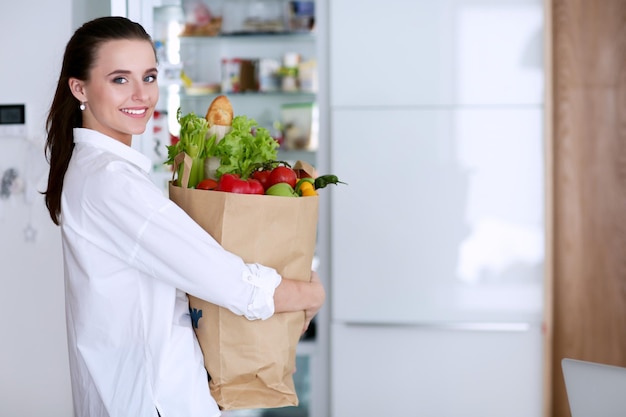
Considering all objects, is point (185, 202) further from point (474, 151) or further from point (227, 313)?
point (474, 151)

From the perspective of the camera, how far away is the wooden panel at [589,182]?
2.68 meters

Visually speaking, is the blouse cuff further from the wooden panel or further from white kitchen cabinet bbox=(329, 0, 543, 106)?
the wooden panel

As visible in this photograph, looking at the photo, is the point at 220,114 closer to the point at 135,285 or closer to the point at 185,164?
the point at 185,164

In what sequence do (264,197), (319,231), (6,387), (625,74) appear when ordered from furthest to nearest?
(319,231)
(625,74)
(6,387)
(264,197)

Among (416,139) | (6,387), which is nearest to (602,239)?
(416,139)

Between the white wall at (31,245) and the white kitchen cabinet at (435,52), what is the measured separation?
1.03 metres

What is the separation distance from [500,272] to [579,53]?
0.85 meters

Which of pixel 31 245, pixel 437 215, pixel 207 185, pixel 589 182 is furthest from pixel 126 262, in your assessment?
pixel 589 182

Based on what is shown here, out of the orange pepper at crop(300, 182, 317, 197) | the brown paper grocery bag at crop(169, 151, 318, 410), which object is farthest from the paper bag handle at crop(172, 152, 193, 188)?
the orange pepper at crop(300, 182, 317, 197)

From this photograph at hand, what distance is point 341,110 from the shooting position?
111 inches

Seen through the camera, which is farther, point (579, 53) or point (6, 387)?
point (579, 53)

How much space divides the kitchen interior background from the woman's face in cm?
136

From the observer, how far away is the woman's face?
151 centimetres

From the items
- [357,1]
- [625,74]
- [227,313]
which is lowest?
[227,313]
